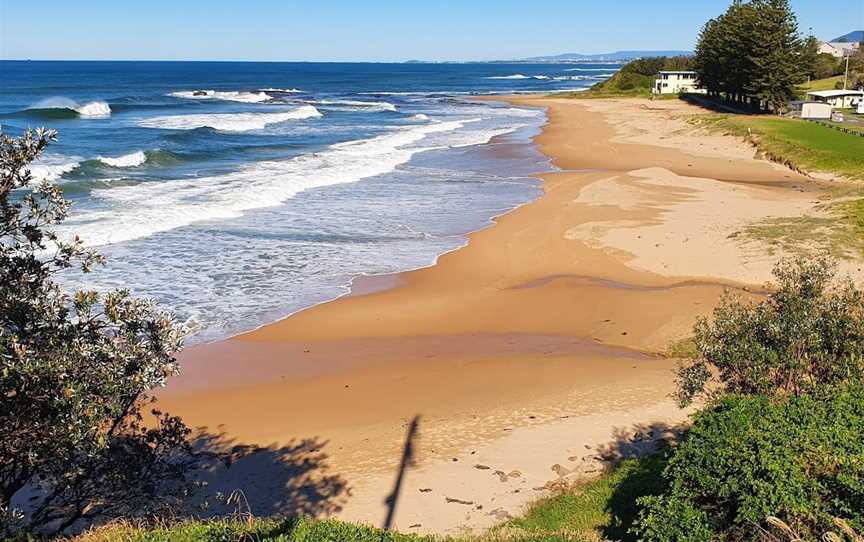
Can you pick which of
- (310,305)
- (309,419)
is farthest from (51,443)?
(310,305)

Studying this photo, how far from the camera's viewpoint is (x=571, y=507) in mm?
8531

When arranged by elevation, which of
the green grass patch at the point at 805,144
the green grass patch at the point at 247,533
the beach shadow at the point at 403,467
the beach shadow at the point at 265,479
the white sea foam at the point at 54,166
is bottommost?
the beach shadow at the point at 265,479

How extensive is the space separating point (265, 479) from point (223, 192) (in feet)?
71.0

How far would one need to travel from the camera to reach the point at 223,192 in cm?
2964

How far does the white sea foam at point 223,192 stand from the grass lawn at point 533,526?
16.5 meters

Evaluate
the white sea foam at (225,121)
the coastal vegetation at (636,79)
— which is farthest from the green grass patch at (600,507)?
the coastal vegetation at (636,79)

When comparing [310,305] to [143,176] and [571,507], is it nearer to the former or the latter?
[571,507]

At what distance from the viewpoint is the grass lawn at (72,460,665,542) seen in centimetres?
630

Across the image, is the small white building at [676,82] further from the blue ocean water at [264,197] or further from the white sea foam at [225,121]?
the white sea foam at [225,121]

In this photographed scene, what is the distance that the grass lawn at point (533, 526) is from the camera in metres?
6.30

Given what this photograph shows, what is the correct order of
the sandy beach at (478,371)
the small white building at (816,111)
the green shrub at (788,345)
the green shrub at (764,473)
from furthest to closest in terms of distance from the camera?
the small white building at (816,111) → the sandy beach at (478,371) → the green shrub at (788,345) → the green shrub at (764,473)

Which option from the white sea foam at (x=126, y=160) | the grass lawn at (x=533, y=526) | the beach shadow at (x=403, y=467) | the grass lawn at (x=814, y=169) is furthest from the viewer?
the white sea foam at (x=126, y=160)

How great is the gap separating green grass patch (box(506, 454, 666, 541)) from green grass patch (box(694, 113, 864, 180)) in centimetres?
2649

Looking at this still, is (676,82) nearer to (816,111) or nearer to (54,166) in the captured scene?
(816,111)
